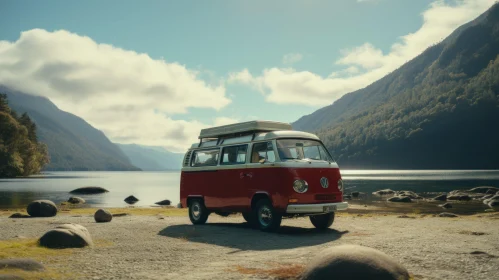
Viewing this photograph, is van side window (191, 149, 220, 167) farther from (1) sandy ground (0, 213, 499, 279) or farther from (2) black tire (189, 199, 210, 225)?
(1) sandy ground (0, 213, 499, 279)

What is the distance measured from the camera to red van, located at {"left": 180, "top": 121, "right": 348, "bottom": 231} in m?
14.6

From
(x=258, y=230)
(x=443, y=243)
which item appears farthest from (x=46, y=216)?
(x=443, y=243)

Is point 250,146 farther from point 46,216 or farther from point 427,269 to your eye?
point 46,216

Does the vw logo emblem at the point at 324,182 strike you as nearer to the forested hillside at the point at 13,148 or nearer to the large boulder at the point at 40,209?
the large boulder at the point at 40,209

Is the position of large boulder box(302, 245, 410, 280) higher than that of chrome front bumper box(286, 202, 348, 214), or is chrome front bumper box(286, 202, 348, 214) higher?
chrome front bumper box(286, 202, 348, 214)

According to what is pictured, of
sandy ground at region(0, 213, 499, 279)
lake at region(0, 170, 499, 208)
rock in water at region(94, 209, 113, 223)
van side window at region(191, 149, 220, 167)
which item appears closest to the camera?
sandy ground at region(0, 213, 499, 279)

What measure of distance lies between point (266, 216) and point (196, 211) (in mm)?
4449

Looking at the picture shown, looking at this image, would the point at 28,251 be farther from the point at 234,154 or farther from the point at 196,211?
the point at 196,211

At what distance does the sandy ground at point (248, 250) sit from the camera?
29.2 feet

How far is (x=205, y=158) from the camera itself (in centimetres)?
1833

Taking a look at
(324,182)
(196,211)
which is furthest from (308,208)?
(196,211)

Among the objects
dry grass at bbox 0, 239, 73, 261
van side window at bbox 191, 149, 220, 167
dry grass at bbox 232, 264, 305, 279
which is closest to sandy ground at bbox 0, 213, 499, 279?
dry grass at bbox 232, 264, 305, 279

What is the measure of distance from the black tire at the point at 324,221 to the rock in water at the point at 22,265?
34.8ft

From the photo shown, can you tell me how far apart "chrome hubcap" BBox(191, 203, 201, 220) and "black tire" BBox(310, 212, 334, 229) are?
4.86 meters
